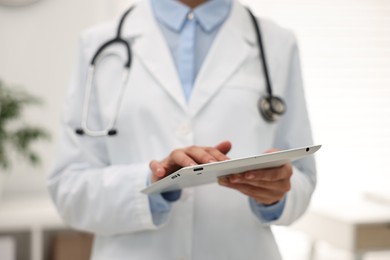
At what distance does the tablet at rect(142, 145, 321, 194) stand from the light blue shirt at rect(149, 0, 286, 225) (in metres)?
0.24

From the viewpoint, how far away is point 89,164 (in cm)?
114

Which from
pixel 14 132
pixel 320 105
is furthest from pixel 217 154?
pixel 320 105

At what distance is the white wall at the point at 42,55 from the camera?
8.26ft

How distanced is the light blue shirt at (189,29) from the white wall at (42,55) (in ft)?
4.75

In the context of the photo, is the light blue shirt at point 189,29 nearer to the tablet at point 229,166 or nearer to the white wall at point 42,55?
the tablet at point 229,166

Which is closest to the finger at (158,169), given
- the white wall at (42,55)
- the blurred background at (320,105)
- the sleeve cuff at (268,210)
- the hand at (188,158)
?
the hand at (188,158)

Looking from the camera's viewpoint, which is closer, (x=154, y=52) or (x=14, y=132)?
(x=154, y=52)

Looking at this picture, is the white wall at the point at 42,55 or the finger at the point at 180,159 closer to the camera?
the finger at the point at 180,159

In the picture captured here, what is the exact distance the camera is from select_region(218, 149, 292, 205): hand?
3.02 ft

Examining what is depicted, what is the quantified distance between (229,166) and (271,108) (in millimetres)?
327

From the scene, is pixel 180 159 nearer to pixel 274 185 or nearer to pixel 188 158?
pixel 188 158

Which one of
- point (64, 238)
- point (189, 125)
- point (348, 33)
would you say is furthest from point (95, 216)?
point (348, 33)

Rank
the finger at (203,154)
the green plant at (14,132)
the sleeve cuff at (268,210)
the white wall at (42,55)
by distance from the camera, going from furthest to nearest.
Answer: the white wall at (42,55)
the green plant at (14,132)
the sleeve cuff at (268,210)
the finger at (203,154)

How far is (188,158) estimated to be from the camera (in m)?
0.90
